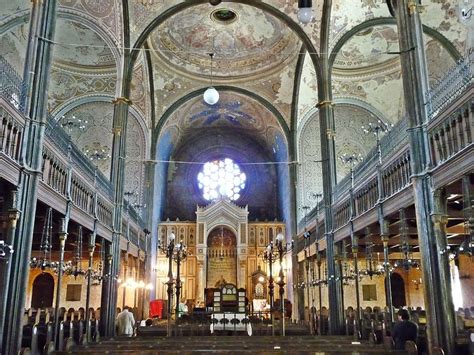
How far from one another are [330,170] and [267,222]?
10335 millimetres

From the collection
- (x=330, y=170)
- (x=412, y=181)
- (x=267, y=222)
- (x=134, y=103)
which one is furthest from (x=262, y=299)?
(x=412, y=181)

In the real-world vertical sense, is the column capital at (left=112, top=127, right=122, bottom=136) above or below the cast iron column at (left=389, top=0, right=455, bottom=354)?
above

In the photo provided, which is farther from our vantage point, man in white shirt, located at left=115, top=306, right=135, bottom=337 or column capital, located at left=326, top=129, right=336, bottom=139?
column capital, located at left=326, top=129, right=336, bottom=139

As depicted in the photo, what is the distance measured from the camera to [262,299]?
2580 centimetres

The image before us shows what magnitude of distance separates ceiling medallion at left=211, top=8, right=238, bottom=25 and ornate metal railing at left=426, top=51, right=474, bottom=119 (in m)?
13.2

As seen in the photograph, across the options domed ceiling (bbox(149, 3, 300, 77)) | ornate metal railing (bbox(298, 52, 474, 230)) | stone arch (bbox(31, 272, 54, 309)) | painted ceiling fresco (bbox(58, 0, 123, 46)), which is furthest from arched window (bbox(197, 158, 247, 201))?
ornate metal railing (bbox(298, 52, 474, 230))

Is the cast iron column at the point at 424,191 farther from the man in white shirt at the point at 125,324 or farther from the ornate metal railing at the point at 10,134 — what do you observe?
the man in white shirt at the point at 125,324

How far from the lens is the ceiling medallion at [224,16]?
2097cm

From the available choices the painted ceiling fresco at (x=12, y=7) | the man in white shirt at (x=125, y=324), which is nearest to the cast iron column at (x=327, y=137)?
the man in white shirt at (x=125, y=324)

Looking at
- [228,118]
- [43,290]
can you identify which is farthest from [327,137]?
[43,290]

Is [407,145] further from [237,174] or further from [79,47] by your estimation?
[237,174]

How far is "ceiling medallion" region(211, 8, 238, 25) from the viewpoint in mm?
20969

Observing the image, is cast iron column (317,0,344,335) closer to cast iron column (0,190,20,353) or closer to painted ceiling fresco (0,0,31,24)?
cast iron column (0,190,20,353)

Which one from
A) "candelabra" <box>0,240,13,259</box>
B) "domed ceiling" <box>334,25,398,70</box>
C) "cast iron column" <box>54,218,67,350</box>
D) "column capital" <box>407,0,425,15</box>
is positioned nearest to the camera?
"candelabra" <box>0,240,13,259</box>
